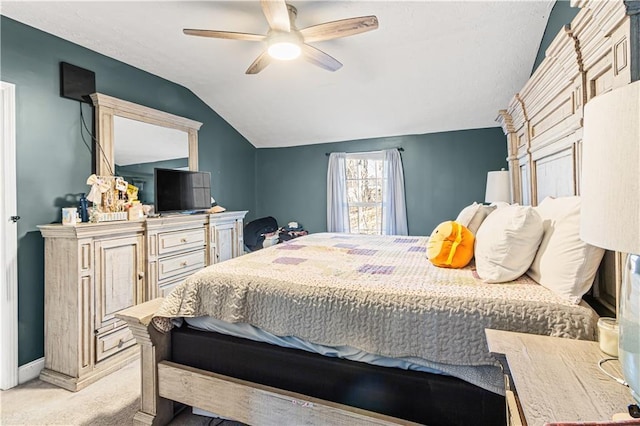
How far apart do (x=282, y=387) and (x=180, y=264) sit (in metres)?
2.00

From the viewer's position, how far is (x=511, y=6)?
7.94 feet

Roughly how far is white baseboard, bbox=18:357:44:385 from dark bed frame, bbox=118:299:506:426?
123cm

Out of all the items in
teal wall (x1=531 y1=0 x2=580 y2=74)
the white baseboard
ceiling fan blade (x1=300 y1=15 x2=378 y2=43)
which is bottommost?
the white baseboard

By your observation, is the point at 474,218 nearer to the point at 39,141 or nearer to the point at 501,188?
the point at 501,188

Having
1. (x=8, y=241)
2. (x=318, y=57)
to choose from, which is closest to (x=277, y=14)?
(x=318, y=57)

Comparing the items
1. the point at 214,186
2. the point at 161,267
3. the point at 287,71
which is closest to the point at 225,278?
the point at 161,267

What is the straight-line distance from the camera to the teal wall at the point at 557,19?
209cm

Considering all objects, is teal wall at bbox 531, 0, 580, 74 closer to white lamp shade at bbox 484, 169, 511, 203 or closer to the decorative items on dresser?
white lamp shade at bbox 484, 169, 511, 203

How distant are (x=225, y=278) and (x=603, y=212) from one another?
154 centimetres

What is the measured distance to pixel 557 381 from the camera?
80cm

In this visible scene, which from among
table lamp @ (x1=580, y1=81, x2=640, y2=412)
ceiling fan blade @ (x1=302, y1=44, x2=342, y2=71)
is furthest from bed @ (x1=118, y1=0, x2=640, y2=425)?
ceiling fan blade @ (x1=302, y1=44, x2=342, y2=71)

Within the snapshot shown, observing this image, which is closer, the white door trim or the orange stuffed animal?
the orange stuffed animal

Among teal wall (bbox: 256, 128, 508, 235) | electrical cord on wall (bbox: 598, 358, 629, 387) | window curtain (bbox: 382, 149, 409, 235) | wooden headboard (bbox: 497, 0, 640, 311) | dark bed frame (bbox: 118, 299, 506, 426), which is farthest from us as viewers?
window curtain (bbox: 382, 149, 409, 235)

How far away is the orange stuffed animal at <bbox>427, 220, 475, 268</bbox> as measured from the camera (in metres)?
1.85
